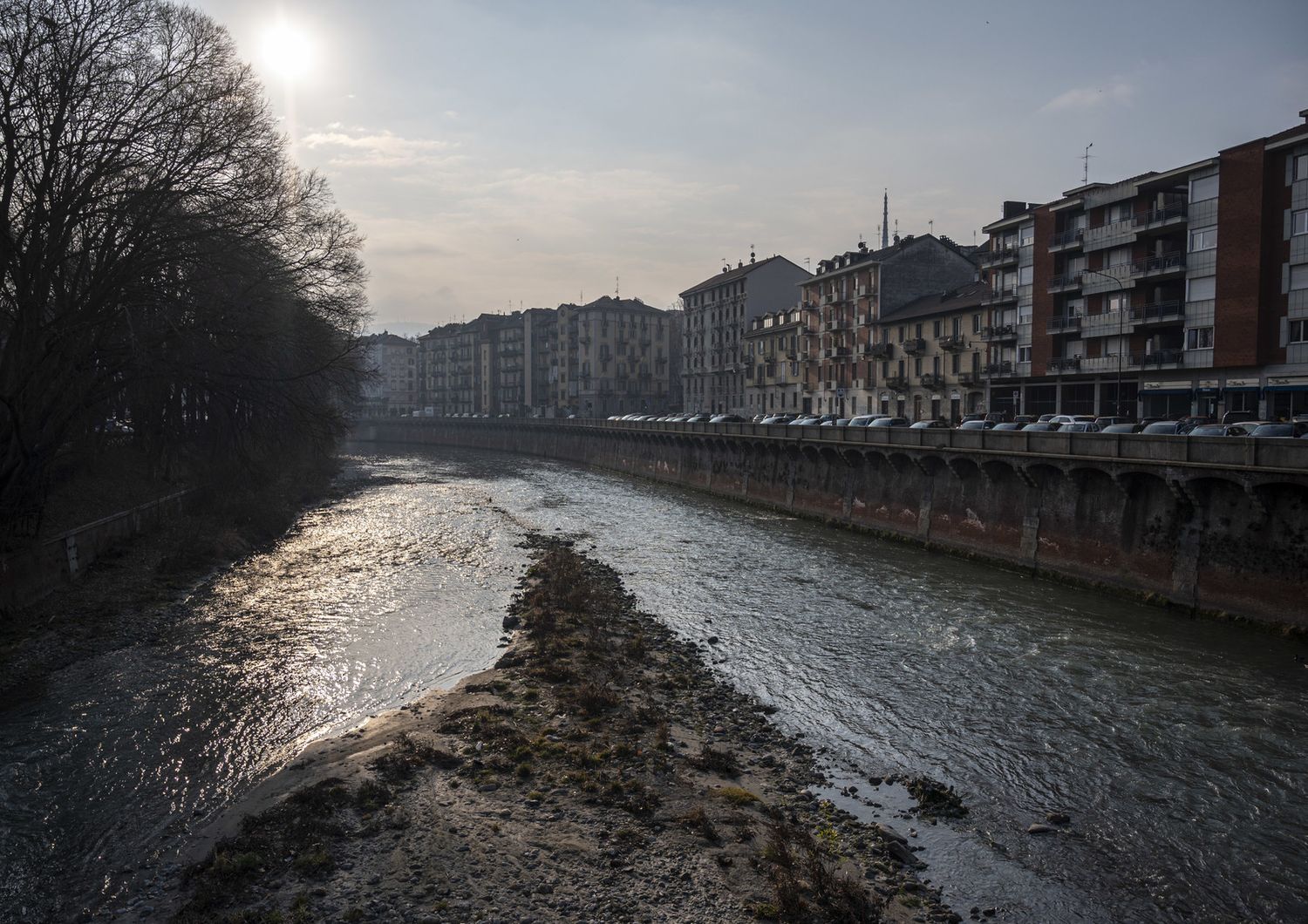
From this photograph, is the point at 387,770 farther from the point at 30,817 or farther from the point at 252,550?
the point at 252,550

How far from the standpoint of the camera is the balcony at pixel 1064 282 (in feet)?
194

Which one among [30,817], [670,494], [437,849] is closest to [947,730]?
[437,849]

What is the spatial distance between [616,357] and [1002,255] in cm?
8830

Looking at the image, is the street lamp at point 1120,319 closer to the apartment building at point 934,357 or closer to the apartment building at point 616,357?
the apartment building at point 934,357

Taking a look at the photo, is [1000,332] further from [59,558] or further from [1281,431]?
[59,558]

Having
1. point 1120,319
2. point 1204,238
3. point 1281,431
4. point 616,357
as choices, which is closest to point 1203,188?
point 1204,238

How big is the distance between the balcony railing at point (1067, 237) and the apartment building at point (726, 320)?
167 feet

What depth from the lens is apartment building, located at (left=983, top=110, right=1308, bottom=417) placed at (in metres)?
44.7

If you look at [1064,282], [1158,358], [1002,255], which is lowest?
[1158,358]

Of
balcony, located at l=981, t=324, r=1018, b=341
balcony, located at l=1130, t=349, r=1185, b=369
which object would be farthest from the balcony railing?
balcony, located at l=1130, t=349, r=1185, b=369

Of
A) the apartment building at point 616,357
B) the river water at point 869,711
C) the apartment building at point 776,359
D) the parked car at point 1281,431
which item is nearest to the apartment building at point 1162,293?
the parked car at point 1281,431

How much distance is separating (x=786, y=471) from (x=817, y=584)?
79.6ft

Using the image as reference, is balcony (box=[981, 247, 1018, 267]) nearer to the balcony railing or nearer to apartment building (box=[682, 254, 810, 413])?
the balcony railing

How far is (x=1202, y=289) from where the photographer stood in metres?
49.6
